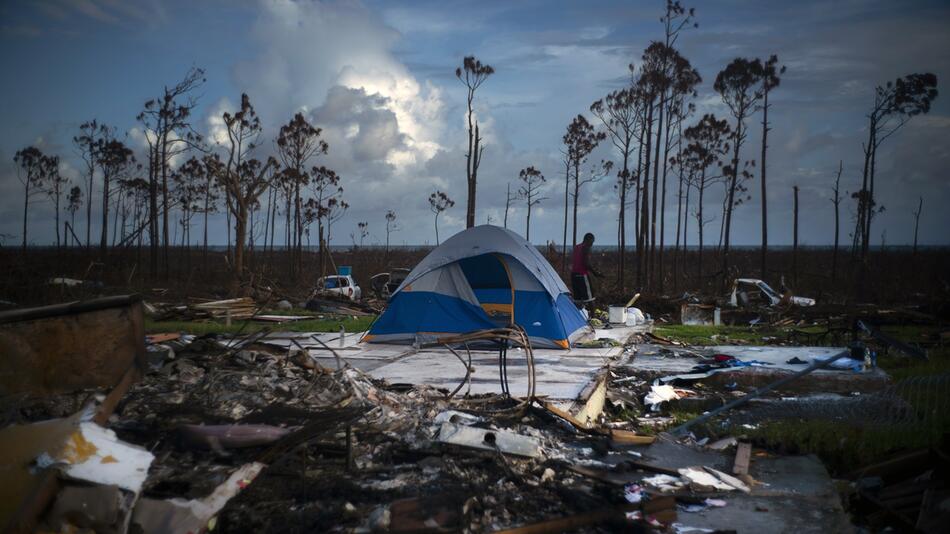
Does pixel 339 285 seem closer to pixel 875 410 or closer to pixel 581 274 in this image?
pixel 581 274

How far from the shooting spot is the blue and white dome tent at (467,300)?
34.7ft

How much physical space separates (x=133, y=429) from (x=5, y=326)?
130cm

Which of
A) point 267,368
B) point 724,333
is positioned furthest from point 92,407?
point 724,333

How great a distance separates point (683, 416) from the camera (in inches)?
272

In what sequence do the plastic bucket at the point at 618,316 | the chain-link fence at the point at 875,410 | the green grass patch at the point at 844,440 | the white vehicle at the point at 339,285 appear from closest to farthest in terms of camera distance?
1. the green grass patch at the point at 844,440
2. the chain-link fence at the point at 875,410
3. the plastic bucket at the point at 618,316
4. the white vehicle at the point at 339,285

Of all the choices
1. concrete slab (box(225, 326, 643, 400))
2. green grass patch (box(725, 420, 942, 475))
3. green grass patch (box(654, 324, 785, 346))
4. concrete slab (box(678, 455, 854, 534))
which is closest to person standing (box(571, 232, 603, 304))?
green grass patch (box(654, 324, 785, 346))

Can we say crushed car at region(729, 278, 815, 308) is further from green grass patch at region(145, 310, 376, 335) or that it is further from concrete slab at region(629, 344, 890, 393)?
green grass patch at region(145, 310, 376, 335)

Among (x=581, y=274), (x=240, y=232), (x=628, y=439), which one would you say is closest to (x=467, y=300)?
(x=581, y=274)

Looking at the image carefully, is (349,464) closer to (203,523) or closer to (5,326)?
(203,523)

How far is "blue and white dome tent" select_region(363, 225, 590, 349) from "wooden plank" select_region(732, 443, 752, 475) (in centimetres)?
553

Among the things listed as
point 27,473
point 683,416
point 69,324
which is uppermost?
point 69,324

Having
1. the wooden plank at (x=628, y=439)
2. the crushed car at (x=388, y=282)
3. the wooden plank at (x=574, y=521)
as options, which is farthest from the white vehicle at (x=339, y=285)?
the wooden plank at (x=574, y=521)

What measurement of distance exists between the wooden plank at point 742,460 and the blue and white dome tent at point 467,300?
218 inches

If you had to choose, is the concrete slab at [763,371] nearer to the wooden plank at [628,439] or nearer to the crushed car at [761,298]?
the wooden plank at [628,439]
